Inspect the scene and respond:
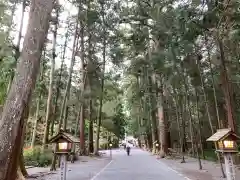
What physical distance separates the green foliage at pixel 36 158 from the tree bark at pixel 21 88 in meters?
13.0

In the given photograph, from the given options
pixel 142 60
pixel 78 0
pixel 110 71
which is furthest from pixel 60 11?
pixel 142 60

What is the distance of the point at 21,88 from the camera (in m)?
A: 7.46

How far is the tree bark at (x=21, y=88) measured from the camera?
6840 millimetres

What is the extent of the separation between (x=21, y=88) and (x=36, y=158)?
14062 mm

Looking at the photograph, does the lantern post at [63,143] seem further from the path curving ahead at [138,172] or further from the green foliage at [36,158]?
the green foliage at [36,158]

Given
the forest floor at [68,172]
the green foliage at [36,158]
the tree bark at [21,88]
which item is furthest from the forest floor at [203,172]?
the tree bark at [21,88]

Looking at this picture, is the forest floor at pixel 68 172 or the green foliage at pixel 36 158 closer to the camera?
the forest floor at pixel 68 172

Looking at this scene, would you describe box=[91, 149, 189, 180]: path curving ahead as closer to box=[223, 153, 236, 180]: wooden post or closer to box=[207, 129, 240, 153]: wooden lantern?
box=[223, 153, 236, 180]: wooden post

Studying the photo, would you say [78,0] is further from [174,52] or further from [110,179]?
[110,179]

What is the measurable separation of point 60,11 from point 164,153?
58.9ft

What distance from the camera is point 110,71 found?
31.7 metres

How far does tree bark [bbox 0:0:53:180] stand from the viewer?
6840 millimetres

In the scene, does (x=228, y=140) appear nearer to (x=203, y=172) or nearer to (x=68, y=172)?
(x=203, y=172)

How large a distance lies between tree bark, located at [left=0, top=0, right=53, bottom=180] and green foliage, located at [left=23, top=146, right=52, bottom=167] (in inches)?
513
